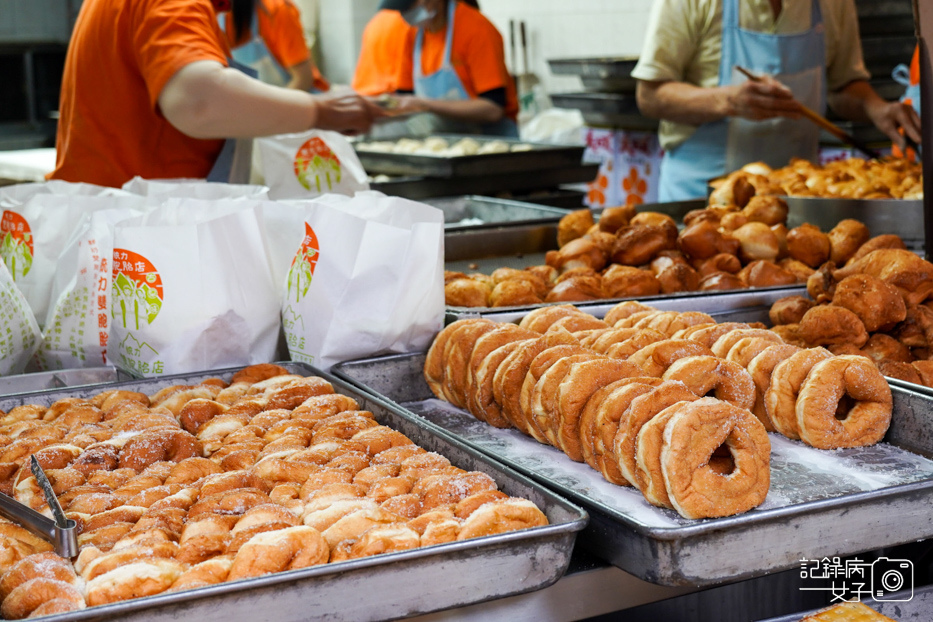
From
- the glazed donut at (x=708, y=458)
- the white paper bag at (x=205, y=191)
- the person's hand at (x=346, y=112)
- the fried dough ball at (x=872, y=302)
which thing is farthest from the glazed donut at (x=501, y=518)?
the person's hand at (x=346, y=112)

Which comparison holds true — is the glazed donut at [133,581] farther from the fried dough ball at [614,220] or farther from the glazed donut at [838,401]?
the fried dough ball at [614,220]

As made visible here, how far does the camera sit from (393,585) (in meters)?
1.19

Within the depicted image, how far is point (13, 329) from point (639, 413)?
56.1 inches

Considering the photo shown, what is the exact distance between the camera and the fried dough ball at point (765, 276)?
274 cm

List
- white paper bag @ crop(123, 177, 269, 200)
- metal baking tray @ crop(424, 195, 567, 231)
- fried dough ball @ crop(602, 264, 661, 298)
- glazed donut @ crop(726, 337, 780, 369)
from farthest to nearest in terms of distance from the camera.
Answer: metal baking tray @ crop(424, 195, 567, 231), fried dough ball @ crop(602, 264, 661, 298), white paper bag @ crop(123, 177, 269, 200), glazed donut @ crop(726, 337, 780, 369)

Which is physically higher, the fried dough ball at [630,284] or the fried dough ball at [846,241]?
the fried dough ball at [846,241]

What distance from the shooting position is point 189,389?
1889 millimetres

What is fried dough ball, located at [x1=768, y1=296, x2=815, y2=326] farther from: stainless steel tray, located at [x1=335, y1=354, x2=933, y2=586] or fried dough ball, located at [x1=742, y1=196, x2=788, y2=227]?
fried dough ball, located at [x1=742, y1=196, x2=788, y2=227]

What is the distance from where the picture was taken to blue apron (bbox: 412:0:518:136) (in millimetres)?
5988

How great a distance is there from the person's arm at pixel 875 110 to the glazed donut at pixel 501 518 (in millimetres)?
3706

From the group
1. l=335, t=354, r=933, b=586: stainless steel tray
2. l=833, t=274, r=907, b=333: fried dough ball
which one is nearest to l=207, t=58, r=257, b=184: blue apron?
l=335, t=354, r=933, b=586: stainless steel tray

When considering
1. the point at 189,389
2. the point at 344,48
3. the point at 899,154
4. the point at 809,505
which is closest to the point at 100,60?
the point at 189,389

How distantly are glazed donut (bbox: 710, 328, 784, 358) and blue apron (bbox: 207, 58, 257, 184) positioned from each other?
1.82m

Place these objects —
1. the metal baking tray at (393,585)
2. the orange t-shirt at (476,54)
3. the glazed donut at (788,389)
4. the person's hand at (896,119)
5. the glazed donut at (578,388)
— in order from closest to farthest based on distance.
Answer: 1. the metal baking tray at (393,585)
2. the glazed donut at (578,388)
3. the glazed donut at (788,389)
4. the person's hand at (896,119)
5. the orange t-shirt at (476,54)
